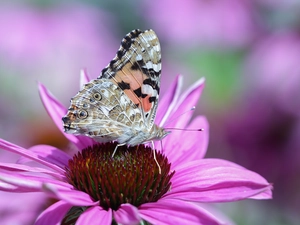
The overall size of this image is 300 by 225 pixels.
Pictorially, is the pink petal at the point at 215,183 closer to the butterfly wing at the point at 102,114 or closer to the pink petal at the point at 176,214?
the pink petal at the point at 176,214

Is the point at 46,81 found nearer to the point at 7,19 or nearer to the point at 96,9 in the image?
the point at 7,19

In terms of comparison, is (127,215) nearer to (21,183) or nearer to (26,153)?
(21,183)

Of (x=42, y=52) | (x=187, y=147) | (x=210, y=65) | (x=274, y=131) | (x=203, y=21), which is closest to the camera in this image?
(x=187, y=147)

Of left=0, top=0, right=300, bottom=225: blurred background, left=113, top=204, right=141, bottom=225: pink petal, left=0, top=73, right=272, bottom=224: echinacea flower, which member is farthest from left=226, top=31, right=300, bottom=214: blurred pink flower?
left=113, top=204, right=141, bottom=225: pink petal

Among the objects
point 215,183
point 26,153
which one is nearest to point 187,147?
point 215,183

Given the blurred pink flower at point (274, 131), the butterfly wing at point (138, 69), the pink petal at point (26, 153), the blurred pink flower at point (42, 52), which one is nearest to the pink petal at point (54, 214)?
the pink petal at point (26, 153)

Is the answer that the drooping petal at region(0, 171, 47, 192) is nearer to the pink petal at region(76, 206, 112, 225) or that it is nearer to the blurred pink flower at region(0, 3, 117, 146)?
the pink petal at region(76, 206, 112, 225)
